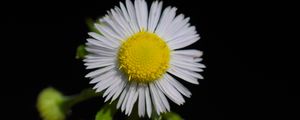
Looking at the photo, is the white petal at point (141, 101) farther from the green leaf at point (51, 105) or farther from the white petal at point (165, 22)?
the green leaf at point (51, 105)

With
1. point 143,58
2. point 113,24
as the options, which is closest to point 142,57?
point 143,58

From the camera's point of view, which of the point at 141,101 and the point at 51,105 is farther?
the point at 51,105

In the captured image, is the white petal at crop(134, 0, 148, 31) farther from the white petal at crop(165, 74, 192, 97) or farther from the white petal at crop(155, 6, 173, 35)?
the white petal at crop(165, 74, 192, 97)

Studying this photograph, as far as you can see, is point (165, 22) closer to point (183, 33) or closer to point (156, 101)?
point (183, 33)

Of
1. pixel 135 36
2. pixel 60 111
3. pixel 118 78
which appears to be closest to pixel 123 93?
pixel 118 78

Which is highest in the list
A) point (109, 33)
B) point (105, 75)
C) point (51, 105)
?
point (109, 33)

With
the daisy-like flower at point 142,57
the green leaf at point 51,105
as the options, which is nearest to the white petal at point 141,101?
the daisy-like flower at point 142,57

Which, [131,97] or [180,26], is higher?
[180,26]

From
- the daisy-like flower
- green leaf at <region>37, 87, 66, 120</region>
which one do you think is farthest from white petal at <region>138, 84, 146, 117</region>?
green leaf at <region>37, 87, 66, 120</region>
